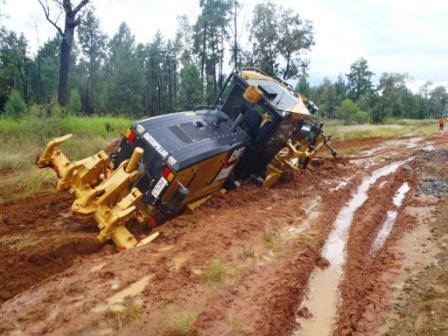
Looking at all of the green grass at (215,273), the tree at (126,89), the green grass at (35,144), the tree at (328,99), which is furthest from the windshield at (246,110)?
the tree at (328,99)

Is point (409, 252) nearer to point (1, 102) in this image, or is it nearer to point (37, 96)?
point (1, 102)

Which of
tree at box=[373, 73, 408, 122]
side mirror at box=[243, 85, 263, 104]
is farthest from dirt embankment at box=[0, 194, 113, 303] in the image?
tree at box=[373, 73, 408, 122]

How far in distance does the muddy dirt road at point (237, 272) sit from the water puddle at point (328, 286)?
0.05ft

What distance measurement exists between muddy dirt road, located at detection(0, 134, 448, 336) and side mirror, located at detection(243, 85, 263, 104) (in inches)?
69.5

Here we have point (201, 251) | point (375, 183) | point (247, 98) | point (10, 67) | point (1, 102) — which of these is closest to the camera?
point (201, 251)

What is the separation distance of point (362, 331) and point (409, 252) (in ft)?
7.85

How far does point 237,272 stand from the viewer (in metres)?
4.84

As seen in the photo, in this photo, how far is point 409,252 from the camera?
5.95 metres

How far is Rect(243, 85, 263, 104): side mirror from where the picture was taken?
751cm

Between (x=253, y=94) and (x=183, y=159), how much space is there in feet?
7.69

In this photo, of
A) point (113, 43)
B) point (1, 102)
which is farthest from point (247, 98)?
point (113, 43)

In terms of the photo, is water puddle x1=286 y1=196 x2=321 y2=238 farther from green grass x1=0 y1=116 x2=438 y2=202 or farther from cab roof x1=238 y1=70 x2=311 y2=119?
green grass x1=0 y1=116 x2=438 y2=202

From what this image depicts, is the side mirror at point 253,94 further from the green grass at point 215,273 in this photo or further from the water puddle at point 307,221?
the green grass at point 215,273

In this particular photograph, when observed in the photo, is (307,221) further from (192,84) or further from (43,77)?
(43,77)
